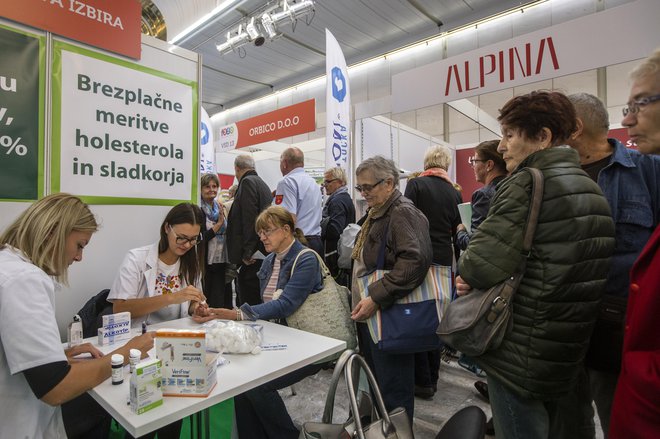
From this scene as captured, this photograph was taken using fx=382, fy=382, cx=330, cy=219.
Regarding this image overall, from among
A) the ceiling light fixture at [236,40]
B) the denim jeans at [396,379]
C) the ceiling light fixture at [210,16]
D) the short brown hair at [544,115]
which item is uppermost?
the ceiling light fixture at [210,16]

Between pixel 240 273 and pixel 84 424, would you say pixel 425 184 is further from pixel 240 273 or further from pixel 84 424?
pixel 84 424

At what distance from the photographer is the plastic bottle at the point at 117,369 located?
1152 millimetres

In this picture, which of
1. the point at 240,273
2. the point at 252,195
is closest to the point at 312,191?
the point at 252,195

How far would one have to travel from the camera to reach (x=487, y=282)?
112cm

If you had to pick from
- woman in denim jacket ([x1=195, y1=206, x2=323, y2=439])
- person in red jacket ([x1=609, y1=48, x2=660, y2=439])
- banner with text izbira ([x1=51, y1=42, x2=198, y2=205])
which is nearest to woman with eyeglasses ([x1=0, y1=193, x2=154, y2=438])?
woman in denim jacket ([x1=195, y1=206, x2=323, y2=439])

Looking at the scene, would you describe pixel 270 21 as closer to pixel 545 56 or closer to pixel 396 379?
pixel 545 56

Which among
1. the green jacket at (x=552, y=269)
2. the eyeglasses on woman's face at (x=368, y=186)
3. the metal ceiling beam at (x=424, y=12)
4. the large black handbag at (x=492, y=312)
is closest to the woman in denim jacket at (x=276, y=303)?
the eyeglasses on woman's face at (x=368, y=186)

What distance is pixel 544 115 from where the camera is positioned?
1166 mm

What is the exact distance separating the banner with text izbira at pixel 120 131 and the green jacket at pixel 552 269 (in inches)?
72.0

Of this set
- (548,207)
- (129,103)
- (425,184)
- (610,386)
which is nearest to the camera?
(548,207)

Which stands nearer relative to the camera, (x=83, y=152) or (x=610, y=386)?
(x=610, y=386)

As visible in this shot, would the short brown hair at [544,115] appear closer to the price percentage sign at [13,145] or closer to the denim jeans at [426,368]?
the denim jeans at [426,368]

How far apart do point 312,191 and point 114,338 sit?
195 centimetres

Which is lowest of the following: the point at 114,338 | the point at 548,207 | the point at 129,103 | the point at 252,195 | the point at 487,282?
the point at 114,338
